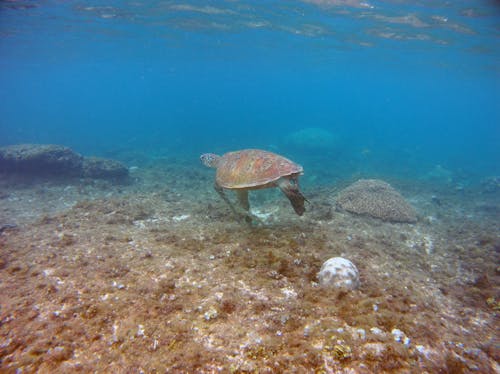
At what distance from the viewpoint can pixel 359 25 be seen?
2278 centimetres

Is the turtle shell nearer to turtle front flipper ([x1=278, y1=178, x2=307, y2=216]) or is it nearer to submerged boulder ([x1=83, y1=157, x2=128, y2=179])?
turtle front flipper ([x1=278, y1=178, x2=307, y2=216])

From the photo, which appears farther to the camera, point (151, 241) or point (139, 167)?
point (139, 167)

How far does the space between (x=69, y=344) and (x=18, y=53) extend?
53.7m

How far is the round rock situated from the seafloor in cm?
21

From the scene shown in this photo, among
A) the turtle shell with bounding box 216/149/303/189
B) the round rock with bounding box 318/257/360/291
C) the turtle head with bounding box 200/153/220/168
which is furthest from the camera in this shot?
the turtle head with bounding box 200/153/220/168

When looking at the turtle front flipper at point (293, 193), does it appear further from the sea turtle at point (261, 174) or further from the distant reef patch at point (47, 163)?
the distant reef patch at point (47, 163)

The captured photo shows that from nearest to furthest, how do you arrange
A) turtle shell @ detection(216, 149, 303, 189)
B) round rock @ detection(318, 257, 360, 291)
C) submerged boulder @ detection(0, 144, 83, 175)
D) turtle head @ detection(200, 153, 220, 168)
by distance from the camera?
round rock @ detection(318, 257, 360, 291) → turtle shell @ detection(216, 149, 303, 189) → turtle head @ detection(200, 153, 220, 168) → submerged boulder @ detection(0, 144, 83, 175)

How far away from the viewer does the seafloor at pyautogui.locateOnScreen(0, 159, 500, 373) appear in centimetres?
262

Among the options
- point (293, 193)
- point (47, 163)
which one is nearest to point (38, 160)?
point (47, 163)

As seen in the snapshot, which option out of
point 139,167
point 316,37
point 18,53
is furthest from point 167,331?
point 18,53

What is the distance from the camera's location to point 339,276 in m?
4.09

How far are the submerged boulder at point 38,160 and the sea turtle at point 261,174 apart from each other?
504 inches

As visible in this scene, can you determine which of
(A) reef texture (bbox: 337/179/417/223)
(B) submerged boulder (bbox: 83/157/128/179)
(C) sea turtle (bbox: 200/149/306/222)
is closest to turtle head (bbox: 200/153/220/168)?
(C) sea turtle (bbox: 200/149/306/222)

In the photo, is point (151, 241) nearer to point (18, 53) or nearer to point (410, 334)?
point (410, 334)
